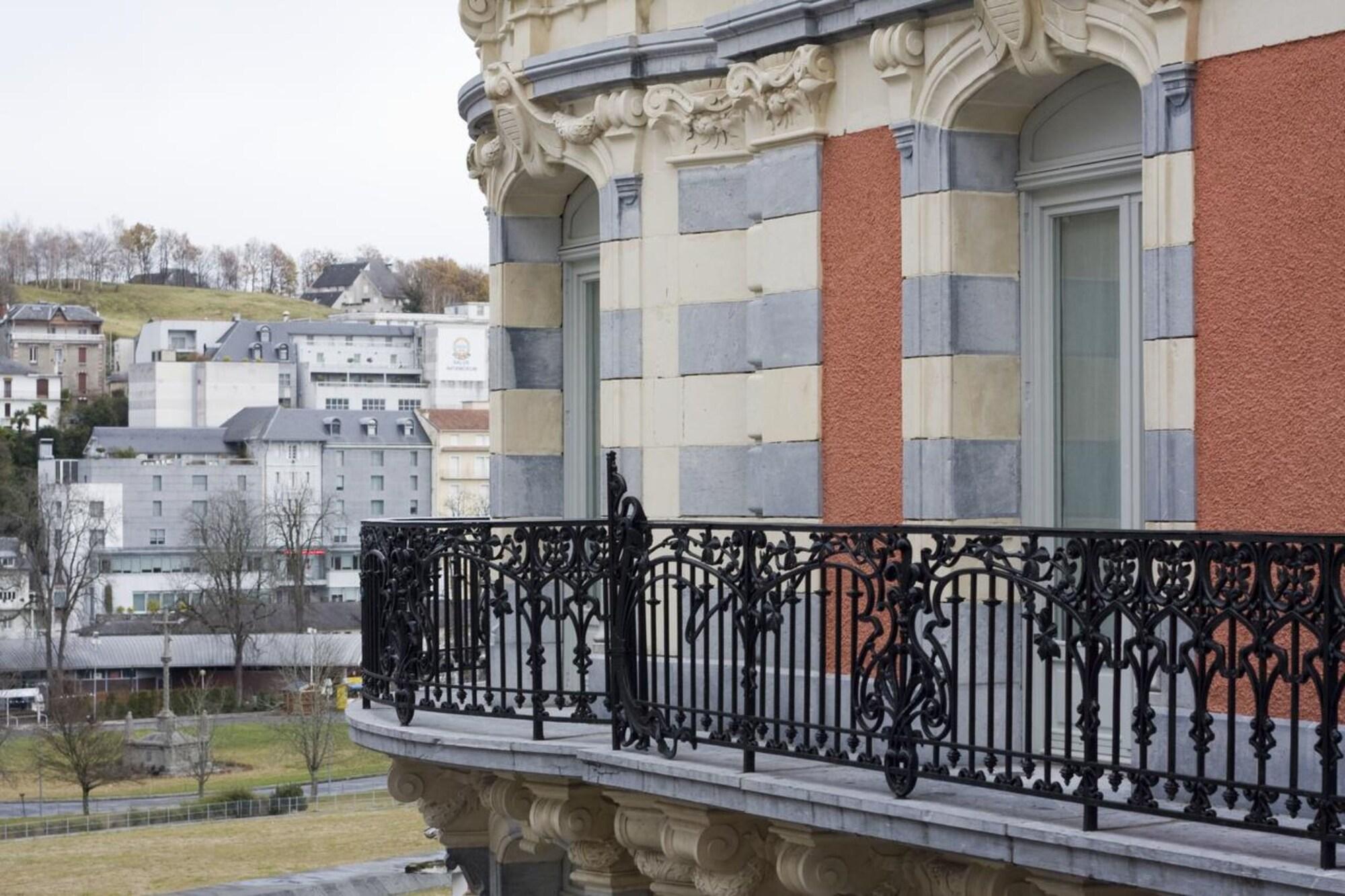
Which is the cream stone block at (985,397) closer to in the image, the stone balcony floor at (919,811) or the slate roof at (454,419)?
the stone balcony floor at (919,811)

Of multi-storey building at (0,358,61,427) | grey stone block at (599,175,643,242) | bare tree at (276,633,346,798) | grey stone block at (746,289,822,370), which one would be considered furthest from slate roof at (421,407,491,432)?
grey stone block at (746,289,822,370)

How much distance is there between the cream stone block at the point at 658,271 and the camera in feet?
42.0

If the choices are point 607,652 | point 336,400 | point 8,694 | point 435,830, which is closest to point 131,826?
point 8,694

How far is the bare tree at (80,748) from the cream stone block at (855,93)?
Answer: 5947 cm

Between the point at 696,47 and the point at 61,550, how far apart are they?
346 feet

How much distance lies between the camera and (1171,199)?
8953 mm

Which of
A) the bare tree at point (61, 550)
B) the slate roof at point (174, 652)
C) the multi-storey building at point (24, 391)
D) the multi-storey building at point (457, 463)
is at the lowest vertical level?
the slate roof at point (174, 652)

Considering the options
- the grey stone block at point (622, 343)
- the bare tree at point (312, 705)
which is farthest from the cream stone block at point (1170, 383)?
the bare tree at point (312, 705)

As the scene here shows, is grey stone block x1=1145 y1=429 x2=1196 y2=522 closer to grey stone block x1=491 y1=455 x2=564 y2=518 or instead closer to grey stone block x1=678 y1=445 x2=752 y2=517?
grey stone block x1=678 y1=445 x2=752 y2=517

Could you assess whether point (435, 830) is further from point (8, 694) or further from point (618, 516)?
point (8, 694)

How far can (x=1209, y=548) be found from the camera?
711 centimetres

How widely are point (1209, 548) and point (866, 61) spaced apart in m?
4.51

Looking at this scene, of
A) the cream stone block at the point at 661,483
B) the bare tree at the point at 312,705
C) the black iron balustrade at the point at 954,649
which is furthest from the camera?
the bare tree at the point at 312,705

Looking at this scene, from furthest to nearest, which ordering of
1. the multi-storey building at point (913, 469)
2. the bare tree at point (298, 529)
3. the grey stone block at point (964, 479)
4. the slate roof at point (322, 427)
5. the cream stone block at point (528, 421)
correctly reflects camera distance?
the slate roof at point (322, 427), the bare tree at point (298, 529), the cream stone block at point (528, 421), the grey stone block at point (964, 479), the multi-storey building at point (913, 469)
